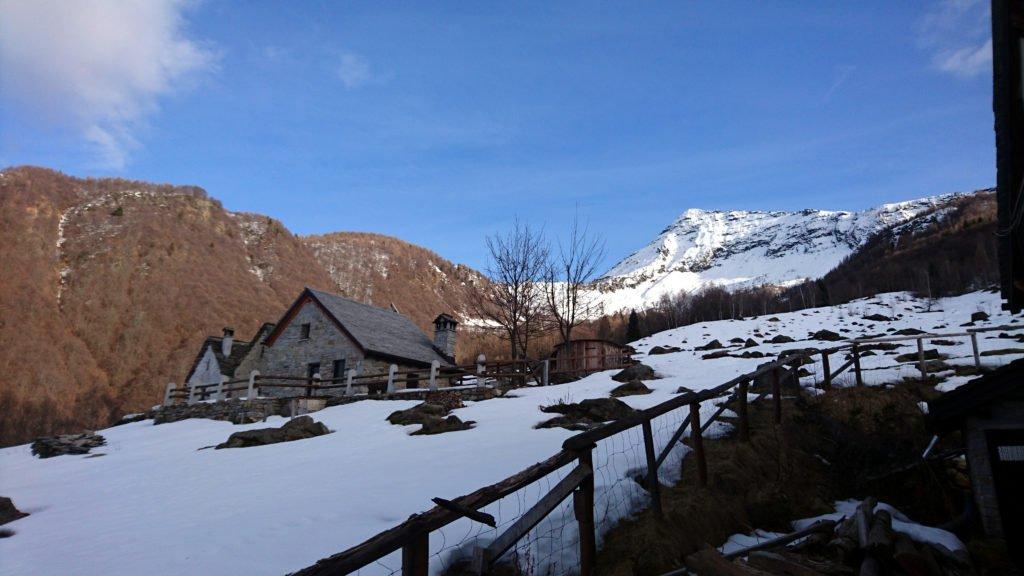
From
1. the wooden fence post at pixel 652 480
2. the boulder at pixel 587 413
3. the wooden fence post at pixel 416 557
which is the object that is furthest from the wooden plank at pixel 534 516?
the boulder at pixel 587 413

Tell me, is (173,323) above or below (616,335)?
above

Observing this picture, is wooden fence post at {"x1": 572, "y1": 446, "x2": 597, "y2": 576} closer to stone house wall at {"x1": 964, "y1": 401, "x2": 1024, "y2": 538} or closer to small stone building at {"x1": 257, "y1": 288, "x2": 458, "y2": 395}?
stone house wall at {"x1": 964, "y1": 401, "x2": 1024, "y2": 538}

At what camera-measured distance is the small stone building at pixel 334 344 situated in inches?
1127

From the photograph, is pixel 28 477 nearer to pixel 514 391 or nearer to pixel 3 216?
pixel 514 391

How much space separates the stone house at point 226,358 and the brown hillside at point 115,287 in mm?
22347

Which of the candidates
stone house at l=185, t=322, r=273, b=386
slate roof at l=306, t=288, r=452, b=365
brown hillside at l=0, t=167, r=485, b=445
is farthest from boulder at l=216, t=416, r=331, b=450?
brown hillside at l=0, t=167, r=485, b=445

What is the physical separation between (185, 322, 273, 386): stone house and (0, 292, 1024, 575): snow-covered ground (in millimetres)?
16395

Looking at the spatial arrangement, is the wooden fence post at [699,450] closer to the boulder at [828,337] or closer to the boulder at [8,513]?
the boulder at [8,513]

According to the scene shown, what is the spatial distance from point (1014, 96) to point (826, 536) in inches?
257

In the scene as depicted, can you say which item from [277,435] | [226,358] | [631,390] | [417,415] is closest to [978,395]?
[631,390]

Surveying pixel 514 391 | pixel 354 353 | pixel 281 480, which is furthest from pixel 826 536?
pixel 354 353

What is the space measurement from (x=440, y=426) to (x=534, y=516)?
10077mm

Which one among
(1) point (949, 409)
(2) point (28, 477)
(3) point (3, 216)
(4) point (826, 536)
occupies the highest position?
(3) point (3, 216)

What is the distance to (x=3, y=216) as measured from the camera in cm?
7744
